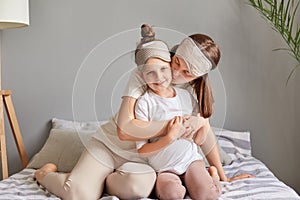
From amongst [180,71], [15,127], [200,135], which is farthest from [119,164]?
[15,127]

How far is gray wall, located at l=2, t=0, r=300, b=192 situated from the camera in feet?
8.80

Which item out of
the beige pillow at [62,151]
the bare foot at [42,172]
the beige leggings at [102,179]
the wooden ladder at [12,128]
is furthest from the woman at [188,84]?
the wooden ladder at [12,128]

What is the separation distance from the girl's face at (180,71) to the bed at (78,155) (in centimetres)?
31

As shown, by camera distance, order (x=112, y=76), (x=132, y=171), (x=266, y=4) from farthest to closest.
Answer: (x=266, y=4) → (x=112, y=76) → (x=132, y=171)

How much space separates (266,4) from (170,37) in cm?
110

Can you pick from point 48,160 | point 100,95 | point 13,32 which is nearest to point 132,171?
point 100,95

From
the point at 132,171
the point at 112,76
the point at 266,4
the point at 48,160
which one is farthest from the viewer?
the point at 266,4

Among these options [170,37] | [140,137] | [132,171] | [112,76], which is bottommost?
[132,171]

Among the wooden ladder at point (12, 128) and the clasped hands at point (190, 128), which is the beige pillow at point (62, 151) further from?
the clasped hands at point (190, 128)

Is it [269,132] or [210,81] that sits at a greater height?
[210,81]

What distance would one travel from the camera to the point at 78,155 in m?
2.29

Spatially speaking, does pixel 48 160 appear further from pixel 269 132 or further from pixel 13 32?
pixel 269 132

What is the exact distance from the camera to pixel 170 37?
Answer: 69.4 inches

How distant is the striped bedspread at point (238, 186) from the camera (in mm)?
1778
